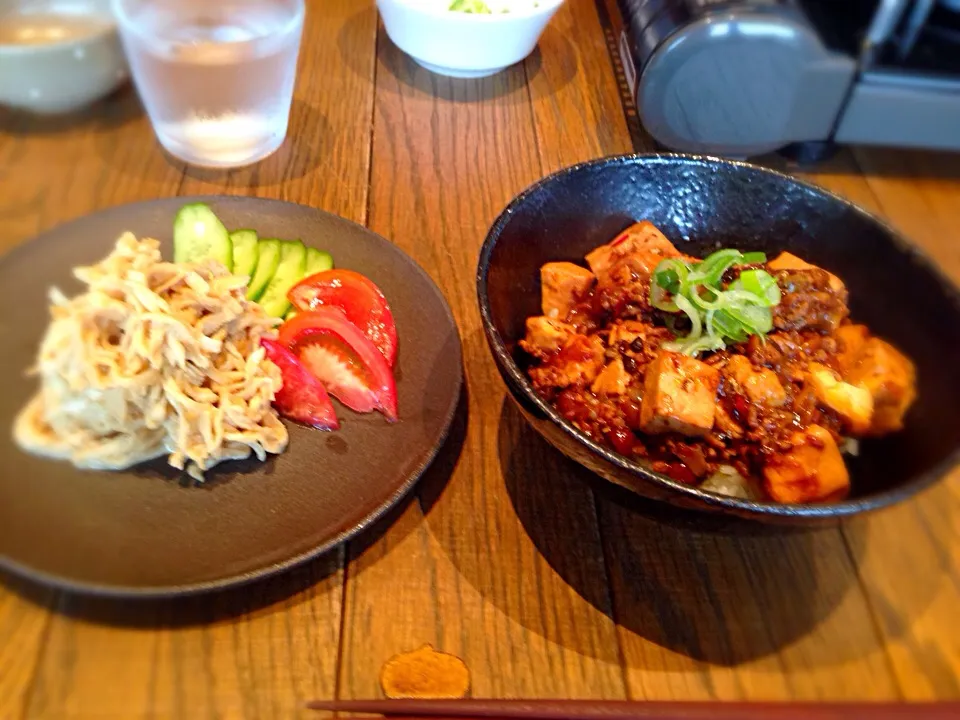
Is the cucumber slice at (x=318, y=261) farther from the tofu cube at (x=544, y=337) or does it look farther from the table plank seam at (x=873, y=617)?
the table plank seam at (x=873, y=617)

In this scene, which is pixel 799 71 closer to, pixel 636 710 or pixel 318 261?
pixel 318 261

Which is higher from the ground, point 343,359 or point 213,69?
point 213,69

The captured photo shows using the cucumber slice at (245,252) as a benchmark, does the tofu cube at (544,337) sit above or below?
above


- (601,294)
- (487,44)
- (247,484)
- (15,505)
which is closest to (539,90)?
(487,44)

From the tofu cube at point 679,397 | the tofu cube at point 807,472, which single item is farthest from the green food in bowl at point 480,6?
the tofu cube at point 807,472

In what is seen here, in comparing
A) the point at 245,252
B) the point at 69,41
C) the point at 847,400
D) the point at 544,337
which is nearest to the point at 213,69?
the point at 69,41

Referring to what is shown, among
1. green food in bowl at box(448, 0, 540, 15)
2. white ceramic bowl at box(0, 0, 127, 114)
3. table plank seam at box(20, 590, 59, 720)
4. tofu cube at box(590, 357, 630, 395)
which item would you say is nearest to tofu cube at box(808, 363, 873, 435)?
tofu cube at box(590, 357, 630, 395)

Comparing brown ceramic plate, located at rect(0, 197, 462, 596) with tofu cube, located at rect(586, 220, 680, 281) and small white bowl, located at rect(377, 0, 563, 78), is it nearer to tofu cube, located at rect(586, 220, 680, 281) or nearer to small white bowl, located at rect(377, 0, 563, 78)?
tofu cube, located at rect(586, 220, 680, 281)
